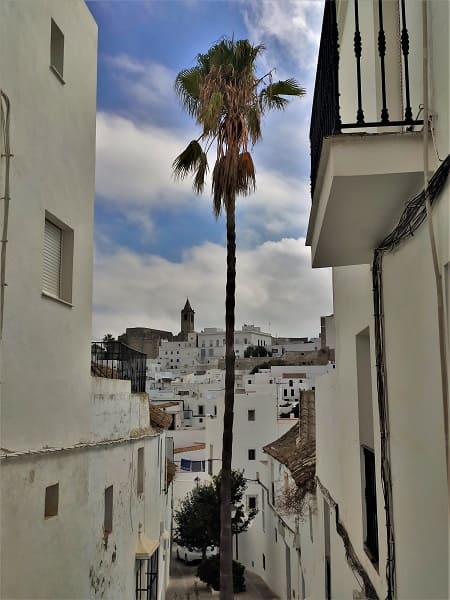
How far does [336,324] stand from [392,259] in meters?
3.99

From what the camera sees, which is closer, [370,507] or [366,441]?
[370,507]

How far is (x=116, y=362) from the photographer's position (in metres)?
11.9

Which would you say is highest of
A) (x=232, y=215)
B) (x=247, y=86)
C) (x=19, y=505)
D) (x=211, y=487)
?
(x=247, y=86)

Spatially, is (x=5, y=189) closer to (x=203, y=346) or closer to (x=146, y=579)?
(x=146, y=579)

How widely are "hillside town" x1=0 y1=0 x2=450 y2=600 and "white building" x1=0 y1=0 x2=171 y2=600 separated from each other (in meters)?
0.03

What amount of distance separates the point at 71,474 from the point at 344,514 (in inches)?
143

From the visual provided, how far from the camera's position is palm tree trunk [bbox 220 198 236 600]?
11.5m

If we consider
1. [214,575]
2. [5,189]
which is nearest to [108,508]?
[5,189]

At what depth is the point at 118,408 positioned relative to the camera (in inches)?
394

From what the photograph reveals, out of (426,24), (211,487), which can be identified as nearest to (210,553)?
A: (211,487)

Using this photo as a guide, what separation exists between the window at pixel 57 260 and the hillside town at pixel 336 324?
0.03 m

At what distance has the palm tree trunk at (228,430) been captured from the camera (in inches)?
451

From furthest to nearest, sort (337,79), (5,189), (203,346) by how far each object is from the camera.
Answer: (203,346), (5,189), (337,79)

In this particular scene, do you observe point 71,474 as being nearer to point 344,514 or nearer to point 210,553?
point 344,514
